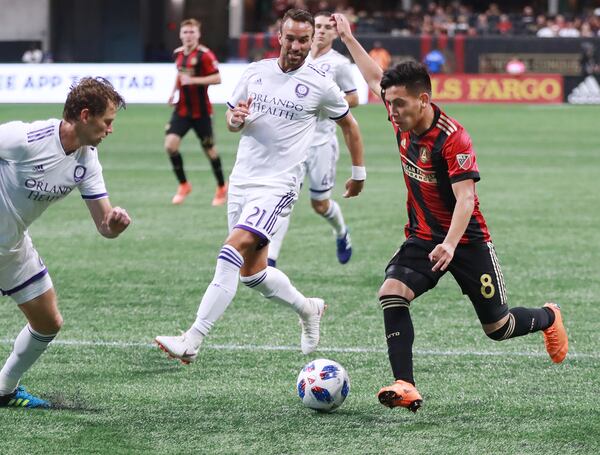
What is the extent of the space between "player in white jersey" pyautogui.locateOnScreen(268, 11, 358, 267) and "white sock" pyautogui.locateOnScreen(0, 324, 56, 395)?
15.0ft

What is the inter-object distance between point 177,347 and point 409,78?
1875 mm

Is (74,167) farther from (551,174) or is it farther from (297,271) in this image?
(551,174)

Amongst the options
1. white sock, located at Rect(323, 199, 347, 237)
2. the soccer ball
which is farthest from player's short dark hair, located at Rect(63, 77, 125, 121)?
white sock, located at Rect(323, 199, 347, 237)

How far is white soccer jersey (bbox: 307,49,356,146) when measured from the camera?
10.1 meters

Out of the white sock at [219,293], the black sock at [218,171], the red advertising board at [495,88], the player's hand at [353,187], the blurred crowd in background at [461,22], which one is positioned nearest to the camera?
the white sock at [219,293]

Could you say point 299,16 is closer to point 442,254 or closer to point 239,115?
point 239,115

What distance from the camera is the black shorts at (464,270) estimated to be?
567cm

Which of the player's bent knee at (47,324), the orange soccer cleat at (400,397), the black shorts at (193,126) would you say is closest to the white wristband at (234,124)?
Result: the player's bent knee at (47,324)

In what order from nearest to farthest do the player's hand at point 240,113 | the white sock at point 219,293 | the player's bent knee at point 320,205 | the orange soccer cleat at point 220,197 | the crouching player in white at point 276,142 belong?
the white sock at point 219,293 < the player's hand at point 240,113 < the crouching player in white at point 276,142 < the player's bent knee at point 320,205 < the orange soccer cleat at point 220,197

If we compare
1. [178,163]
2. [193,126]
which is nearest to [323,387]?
[178,163]

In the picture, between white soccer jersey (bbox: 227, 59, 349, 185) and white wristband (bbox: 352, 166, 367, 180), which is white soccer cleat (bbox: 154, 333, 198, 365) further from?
white wristband (bbox: 352, 166, 367, 180)

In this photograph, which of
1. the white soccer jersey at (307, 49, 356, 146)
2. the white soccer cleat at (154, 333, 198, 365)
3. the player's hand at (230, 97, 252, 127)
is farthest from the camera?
the white soccer jersey at (307, 49, 356, 146)

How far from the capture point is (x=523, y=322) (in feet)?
19.9

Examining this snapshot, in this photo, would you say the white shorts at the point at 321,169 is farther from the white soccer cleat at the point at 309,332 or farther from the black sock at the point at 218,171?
the black sock at the point at 218,171
